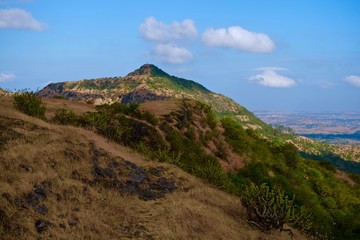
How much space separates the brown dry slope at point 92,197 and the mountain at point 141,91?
126m

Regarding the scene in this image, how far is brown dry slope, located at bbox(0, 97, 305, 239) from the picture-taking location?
1082 cm

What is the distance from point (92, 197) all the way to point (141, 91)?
13947 centimetres

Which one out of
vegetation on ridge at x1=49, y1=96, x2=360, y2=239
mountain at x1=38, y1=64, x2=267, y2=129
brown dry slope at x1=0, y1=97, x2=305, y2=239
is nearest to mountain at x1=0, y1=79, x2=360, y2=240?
brown dry slope at x1=0, y1=97, x2=305, y2=239

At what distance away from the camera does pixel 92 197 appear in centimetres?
1279

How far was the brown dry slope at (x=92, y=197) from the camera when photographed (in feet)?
35.5

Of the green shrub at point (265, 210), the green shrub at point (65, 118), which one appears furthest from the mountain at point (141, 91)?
the green shrub at point (265, 210)

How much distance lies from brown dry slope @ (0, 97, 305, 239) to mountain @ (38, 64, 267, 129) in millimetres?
125542

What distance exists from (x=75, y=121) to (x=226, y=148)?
18.5 meters

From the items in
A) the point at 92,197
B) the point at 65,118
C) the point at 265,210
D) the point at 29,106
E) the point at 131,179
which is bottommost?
the point at 265,210

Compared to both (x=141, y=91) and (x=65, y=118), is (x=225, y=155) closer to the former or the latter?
(x=65, y=118)

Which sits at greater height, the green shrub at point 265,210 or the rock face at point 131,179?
the rock face at point 131,179

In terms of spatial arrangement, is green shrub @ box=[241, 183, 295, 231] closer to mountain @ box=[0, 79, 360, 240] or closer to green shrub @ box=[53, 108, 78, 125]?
mountain @ box=[0, 79, 360, 240]

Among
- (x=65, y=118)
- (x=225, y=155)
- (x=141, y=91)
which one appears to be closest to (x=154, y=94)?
(x=141, y=91)

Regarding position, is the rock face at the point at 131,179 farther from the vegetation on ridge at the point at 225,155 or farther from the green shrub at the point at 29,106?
the green shrub at the point at 29,106
